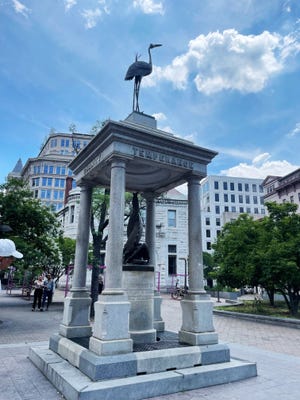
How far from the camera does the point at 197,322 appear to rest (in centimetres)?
670

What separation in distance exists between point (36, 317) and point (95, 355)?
38.3ft

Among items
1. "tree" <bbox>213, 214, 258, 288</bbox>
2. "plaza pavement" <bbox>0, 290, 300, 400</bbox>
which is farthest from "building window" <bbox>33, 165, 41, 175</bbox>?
"plaza pavement" <bbox>0, 290, 300, 400</bbox>

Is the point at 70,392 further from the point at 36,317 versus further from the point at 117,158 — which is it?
the point at 36,317

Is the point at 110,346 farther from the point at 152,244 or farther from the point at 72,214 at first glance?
the point at 72,214

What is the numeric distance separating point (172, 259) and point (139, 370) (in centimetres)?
3521

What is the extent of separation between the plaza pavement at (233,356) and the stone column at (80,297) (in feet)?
3.77

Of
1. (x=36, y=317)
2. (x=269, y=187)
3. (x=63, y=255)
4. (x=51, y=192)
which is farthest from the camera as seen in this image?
(x=51, y=192)

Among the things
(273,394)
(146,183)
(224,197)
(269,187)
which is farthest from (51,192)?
(273,394)

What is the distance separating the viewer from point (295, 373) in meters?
6.72

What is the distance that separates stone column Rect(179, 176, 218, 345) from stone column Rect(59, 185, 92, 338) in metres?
2.45

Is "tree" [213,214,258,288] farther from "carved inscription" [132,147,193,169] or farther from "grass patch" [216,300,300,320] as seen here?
"carved inscription" [132,147,193,169]

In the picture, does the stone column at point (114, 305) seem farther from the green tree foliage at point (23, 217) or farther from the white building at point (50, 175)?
the white building at point (50, 175)

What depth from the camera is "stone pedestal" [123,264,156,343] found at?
705 cm

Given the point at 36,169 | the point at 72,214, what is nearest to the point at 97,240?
the point at 72,214
